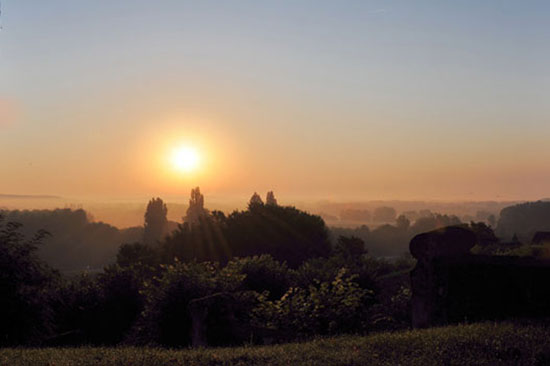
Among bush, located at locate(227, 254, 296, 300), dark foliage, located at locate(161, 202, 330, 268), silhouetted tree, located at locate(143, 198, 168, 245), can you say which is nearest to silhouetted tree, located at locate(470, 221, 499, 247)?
dark foliage, located at locate(161, 202, 330, 268)

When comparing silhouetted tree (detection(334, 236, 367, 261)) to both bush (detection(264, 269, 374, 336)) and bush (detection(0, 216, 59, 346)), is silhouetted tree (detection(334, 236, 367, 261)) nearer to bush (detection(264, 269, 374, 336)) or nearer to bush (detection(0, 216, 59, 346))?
bush (detection(264, 269, 374, 336))

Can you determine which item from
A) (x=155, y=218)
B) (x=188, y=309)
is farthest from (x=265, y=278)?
(x=155, y=218)

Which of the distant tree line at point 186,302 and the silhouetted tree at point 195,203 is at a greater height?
the silhouetted tree at point 195,203

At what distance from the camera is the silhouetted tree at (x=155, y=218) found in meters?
148

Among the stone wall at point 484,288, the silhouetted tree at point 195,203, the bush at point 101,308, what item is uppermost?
the silhouetted tree at point 195,203

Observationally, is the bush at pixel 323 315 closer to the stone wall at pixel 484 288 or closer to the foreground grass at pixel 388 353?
the stone wall at pixel 484 288

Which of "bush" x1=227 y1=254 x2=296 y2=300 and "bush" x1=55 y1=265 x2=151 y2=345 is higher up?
"bush" x1=227 y1=254 x2=296 y2=300

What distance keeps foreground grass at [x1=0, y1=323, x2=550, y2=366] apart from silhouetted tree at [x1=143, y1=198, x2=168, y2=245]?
441 ft

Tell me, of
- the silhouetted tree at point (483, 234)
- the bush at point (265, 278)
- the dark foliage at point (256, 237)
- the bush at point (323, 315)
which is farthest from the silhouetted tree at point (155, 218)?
the bush at point (323, 315)

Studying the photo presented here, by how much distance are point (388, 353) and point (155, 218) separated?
141 metres

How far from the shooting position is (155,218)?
149m

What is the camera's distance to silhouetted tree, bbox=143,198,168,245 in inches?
5807

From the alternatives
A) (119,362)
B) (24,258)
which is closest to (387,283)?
(24,258)

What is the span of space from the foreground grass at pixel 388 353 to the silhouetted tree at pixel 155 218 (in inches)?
5295
